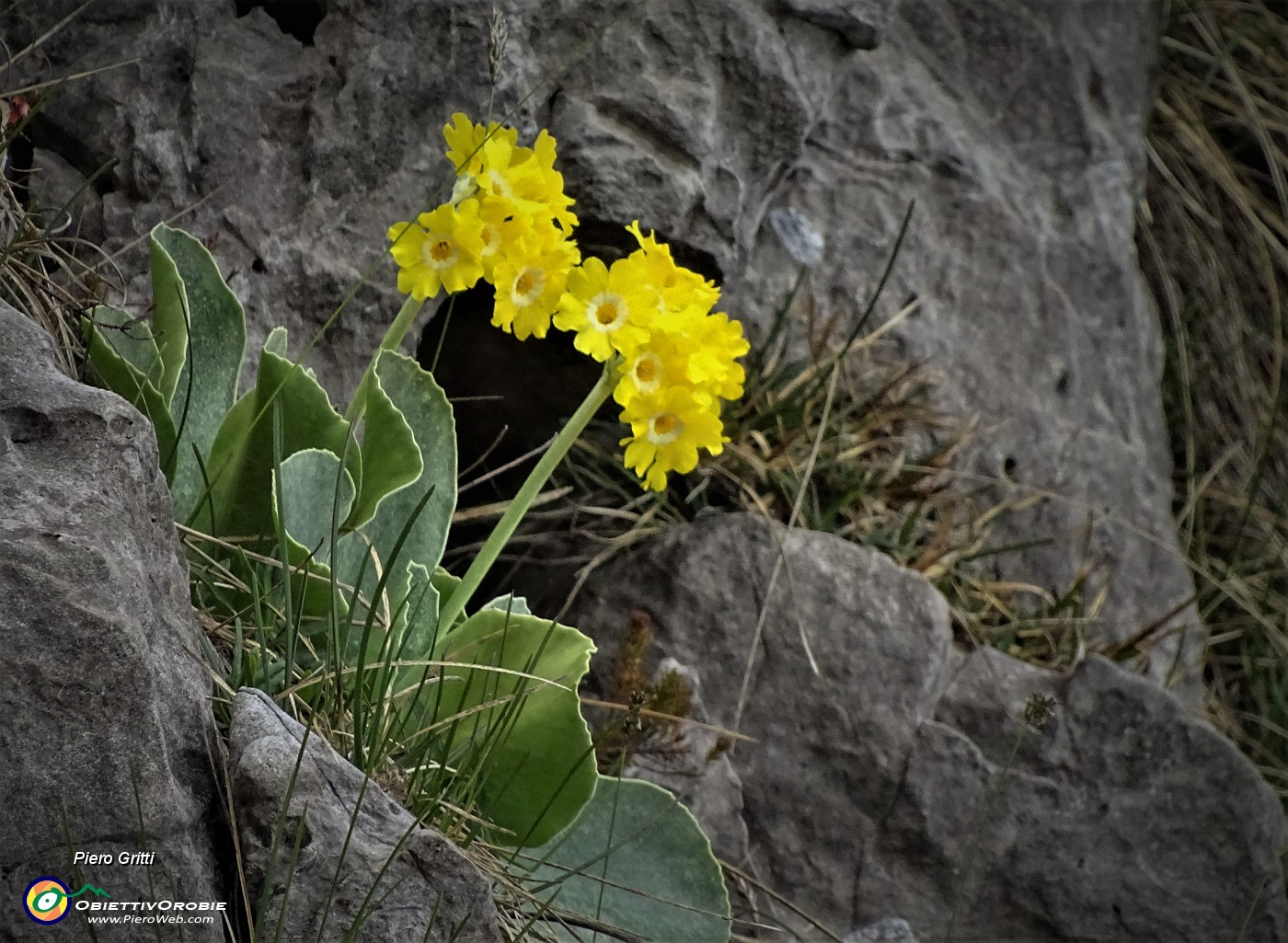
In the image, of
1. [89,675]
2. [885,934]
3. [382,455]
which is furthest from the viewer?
[885,934]

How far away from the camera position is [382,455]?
1.41m

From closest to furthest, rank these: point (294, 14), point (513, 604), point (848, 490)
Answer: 1. point (513, 604)
2. point (294, 14)
3. point (848, 490)

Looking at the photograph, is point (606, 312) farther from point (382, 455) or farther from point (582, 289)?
point (382, 455)

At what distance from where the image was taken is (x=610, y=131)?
200 cm

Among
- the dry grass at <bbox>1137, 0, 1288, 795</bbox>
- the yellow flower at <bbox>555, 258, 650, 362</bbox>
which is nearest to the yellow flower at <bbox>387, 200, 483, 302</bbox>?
the yellow flower at <bbox>555, 258, 650, 362</bbox>

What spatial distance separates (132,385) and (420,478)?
355mm

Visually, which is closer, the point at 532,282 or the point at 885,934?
the point at 532,282

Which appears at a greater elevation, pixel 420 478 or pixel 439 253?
pixel 439 253

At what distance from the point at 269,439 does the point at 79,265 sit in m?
0.40

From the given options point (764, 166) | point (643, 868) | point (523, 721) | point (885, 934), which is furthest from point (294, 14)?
point (885, 934)

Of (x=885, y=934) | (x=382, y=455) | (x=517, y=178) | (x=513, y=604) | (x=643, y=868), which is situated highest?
(x=517, y=178)

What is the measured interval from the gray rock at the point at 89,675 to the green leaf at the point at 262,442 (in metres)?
0.23

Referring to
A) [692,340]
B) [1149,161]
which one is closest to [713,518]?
[692,340]

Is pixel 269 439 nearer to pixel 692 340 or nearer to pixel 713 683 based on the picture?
pixel 692 340
